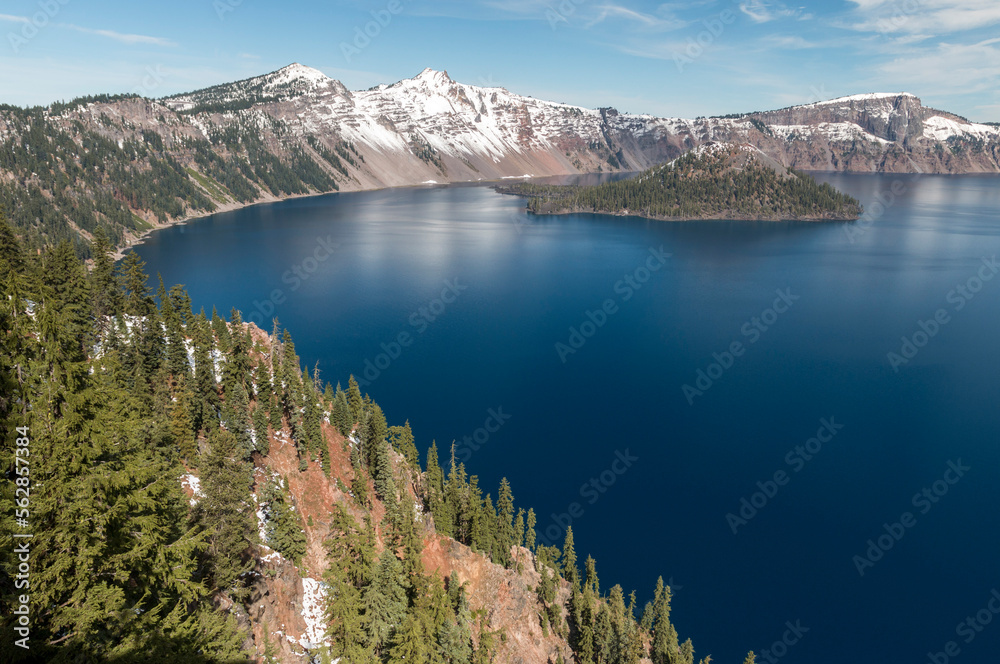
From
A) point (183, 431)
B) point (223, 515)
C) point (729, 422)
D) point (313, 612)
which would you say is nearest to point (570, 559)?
Result: point (313, 612)

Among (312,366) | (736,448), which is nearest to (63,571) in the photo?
(736,448)

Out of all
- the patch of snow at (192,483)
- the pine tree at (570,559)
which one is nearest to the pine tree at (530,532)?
the pine tree at (570,559)

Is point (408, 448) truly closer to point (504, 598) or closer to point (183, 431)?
point (504, 598)

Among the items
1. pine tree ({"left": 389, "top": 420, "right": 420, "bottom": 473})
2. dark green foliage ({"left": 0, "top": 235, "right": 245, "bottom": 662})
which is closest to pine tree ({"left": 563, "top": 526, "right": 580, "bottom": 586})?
pine tree ({"left": 389, "top": 420, "right": 420, "bottom": 473})

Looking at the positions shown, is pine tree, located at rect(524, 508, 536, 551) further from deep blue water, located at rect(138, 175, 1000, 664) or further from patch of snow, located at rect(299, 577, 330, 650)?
patch of snow, located at rect(299, 577, 330, 650)

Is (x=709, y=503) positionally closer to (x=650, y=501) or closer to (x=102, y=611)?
(x=650, y=501)

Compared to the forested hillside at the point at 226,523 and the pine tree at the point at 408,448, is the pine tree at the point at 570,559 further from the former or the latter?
the pine tree at the point at 408,448
